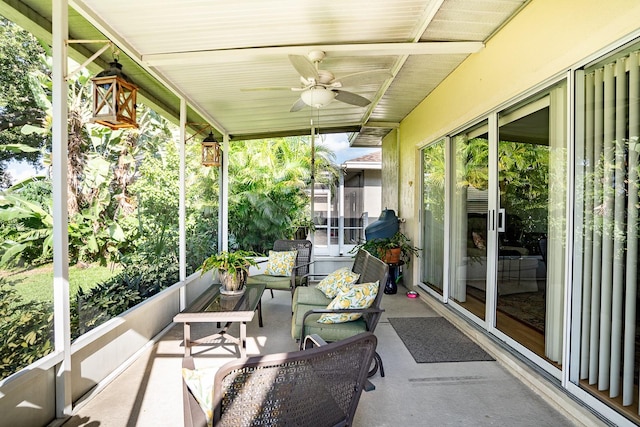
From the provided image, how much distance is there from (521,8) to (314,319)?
3142mm

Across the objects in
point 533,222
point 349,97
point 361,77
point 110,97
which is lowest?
point 533,222

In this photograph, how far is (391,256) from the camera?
5797 mm

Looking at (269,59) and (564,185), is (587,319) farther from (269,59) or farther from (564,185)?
(269,59)

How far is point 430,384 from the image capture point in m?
2.77

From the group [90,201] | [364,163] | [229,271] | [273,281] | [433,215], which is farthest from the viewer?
[364,163]

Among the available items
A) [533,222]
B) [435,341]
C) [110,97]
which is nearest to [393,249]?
[435,341]

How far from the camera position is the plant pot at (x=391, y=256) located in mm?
5773

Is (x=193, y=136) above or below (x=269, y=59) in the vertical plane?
below

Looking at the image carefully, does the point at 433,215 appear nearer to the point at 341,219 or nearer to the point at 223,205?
the point at 341,219

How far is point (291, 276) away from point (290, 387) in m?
3.35

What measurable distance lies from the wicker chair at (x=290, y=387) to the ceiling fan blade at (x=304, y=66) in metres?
2.29

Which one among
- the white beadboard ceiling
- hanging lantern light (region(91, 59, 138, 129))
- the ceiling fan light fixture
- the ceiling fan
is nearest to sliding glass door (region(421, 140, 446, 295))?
the white beadboard ceiling

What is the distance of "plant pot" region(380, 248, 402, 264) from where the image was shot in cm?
577

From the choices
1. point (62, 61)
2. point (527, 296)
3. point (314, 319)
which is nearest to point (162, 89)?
point (62, 61)
